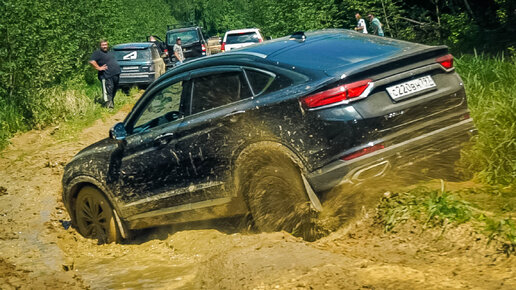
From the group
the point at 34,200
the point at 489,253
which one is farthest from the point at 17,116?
the point at 489,253

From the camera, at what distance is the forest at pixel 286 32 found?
6.45 metres

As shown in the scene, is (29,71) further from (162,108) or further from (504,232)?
(504,232)

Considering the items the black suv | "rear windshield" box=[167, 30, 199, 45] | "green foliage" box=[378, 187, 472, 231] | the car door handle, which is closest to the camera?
"green foliage" box=[378, 187, 472, 231]

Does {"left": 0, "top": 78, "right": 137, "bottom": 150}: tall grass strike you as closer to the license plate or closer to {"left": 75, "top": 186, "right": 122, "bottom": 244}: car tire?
{"left": 75, "top": 186, "right": 122, "bottom": 244}: car tire

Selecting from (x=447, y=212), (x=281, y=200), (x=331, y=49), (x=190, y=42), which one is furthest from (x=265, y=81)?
(x=190, y=42)

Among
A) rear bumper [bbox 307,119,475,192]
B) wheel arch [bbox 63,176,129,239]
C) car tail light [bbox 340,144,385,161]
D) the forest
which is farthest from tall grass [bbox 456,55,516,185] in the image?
wheel arch [bbox 63,176,129,239]

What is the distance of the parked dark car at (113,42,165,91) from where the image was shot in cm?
1995

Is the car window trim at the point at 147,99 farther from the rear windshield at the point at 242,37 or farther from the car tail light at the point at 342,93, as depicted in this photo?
the rear windshield at the point at 242,37

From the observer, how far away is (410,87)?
465 cm

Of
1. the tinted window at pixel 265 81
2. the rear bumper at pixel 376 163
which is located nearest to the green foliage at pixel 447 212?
the rear bumper at pixel 376 163

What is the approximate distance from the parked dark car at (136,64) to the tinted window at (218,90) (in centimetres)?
1466

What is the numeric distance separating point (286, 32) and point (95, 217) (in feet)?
69.0

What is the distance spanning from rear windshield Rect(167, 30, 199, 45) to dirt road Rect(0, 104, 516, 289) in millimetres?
23026

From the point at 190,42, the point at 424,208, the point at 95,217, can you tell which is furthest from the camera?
the point at 190,42
